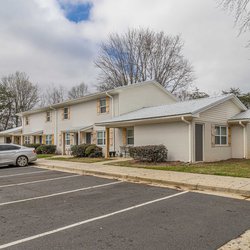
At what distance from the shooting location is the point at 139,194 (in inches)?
324

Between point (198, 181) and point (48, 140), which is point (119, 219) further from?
point (48, 140)

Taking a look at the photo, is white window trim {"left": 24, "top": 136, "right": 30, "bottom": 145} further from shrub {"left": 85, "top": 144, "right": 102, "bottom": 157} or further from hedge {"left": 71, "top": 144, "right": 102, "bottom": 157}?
shrub {"left": 85, "top": 144, "right": 102, "bottom": 157}

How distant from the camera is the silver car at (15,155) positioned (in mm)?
17219

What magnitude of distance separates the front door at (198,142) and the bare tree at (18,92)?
1730 inches

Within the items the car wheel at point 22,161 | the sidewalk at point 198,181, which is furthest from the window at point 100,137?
the sidewalk at point 198,181

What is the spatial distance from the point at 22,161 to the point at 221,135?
41.4 ft

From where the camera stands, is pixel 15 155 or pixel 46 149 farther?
pixel 46 149

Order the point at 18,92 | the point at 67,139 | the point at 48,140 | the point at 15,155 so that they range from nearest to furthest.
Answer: the point at 15,155 → the point at 67,139 → the point at 48,140 → the point at 18,92

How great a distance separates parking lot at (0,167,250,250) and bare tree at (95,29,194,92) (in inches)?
1265

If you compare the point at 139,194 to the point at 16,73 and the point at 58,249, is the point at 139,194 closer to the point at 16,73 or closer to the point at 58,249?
the point at 58,249

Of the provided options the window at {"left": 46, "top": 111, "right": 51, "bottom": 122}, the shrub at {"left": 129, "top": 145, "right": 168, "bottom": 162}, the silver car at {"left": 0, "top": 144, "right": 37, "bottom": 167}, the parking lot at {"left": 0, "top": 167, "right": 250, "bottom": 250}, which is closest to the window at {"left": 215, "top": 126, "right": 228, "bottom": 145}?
the shrub at {"left": 129, "top": 145, "right": 168, "bottom": 162}

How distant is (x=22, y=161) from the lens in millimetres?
17766

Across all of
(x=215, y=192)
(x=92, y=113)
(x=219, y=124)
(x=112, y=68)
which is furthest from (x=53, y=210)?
(x=112, y=68)

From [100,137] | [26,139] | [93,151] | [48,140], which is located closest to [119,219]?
[93,151]
